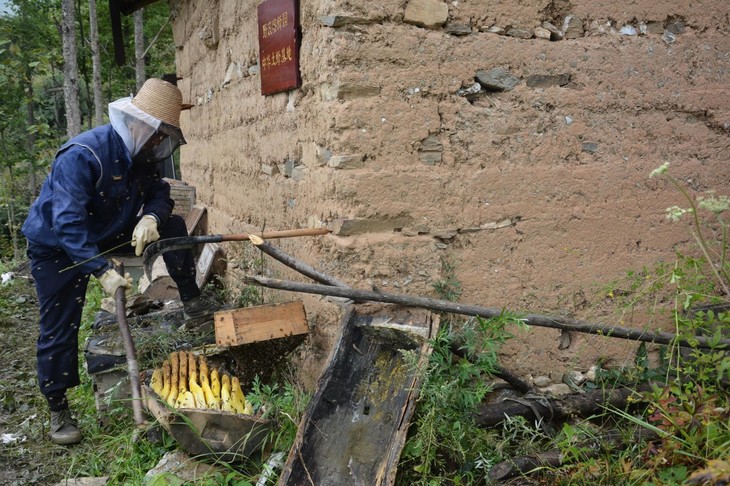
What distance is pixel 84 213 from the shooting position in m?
3.42

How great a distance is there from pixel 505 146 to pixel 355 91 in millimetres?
861

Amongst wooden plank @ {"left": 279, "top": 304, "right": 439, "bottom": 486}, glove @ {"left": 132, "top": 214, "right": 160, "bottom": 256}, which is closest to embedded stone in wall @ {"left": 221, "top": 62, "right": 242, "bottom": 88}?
glove @ {"left": 132, "top": 214, "right": 160, "bottom": 256}

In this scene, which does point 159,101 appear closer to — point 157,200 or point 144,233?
point 157,200

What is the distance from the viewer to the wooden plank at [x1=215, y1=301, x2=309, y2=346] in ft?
10.4

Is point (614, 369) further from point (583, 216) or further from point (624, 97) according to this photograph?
point (624, 97)

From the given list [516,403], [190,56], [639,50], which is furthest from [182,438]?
[190,56]

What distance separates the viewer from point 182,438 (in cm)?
281

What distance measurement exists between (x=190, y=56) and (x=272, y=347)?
13.2 feet

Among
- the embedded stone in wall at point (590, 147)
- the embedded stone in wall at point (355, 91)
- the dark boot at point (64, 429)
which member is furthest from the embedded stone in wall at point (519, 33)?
the dark boot at point (64, 429)

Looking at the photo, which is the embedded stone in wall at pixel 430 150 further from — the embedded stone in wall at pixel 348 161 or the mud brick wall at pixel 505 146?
the embedded stone in wall at pixel 348 161

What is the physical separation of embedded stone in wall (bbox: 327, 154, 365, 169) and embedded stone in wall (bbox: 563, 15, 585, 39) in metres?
1.33

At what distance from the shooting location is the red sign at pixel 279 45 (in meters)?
3.38

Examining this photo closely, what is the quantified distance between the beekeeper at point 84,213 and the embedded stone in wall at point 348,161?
1.30 metres

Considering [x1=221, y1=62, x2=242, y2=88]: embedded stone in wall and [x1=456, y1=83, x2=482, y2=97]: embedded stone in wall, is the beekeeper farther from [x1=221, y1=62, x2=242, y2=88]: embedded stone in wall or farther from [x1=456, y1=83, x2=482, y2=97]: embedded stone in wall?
[x1=456, y1=83, x2=482, y2=97]: embedded stone in wall
